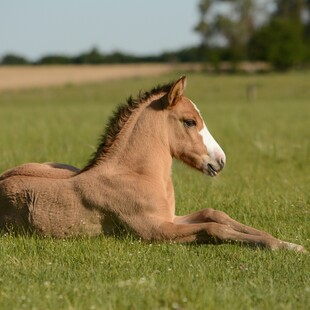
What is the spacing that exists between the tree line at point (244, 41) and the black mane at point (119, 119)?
96.2 m

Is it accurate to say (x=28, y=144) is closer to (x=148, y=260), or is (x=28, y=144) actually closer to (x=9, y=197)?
(x=9, y=197)

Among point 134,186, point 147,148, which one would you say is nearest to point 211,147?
point 147,148

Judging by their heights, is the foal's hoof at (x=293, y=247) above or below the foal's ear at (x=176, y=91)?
below

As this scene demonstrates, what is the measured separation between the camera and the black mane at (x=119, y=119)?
28.4 ft

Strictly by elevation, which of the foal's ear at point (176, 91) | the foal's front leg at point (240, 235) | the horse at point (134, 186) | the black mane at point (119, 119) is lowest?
the foal's front leg at point (240, 235)

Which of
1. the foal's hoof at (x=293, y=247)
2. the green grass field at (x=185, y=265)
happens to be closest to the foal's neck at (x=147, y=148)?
the green grass field at (x=185, y=265)

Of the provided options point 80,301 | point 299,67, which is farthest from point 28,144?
point 299,67

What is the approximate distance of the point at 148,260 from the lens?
7.29 metres

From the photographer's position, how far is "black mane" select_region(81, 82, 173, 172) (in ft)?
28.4

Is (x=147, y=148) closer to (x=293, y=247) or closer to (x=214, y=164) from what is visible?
(x=214, y=164)

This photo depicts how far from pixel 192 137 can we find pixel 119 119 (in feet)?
2.57

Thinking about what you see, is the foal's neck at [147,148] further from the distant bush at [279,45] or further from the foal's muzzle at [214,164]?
the distant bush at [279,45]

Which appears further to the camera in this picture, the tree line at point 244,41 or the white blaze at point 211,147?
the tree line at point 244,41

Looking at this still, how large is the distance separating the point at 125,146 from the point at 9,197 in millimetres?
1277
